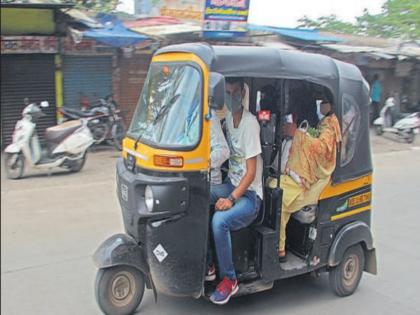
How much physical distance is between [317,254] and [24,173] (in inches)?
232

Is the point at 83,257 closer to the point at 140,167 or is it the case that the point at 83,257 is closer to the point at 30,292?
the point at 30,292

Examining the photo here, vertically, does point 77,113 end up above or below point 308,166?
below

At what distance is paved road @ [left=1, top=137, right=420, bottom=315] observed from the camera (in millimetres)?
4082

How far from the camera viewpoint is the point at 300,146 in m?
4.02

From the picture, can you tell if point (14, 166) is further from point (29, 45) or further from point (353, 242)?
point (353, 242)

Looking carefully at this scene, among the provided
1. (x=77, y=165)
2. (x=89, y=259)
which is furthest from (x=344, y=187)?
(x=77, y=165)

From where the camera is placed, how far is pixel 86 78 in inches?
461

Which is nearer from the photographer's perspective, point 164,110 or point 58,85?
point 164,110

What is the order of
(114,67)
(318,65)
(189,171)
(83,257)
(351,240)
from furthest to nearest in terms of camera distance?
(114,67) < (83,257) < (351,240) < (318,65) < (189,171)

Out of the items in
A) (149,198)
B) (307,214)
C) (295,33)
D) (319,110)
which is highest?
(295,33)

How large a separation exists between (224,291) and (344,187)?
132cm

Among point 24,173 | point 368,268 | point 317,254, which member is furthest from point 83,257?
point 24,173

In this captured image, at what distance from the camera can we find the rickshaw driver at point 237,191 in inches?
145

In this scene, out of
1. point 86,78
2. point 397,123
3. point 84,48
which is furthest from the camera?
point 397,123
